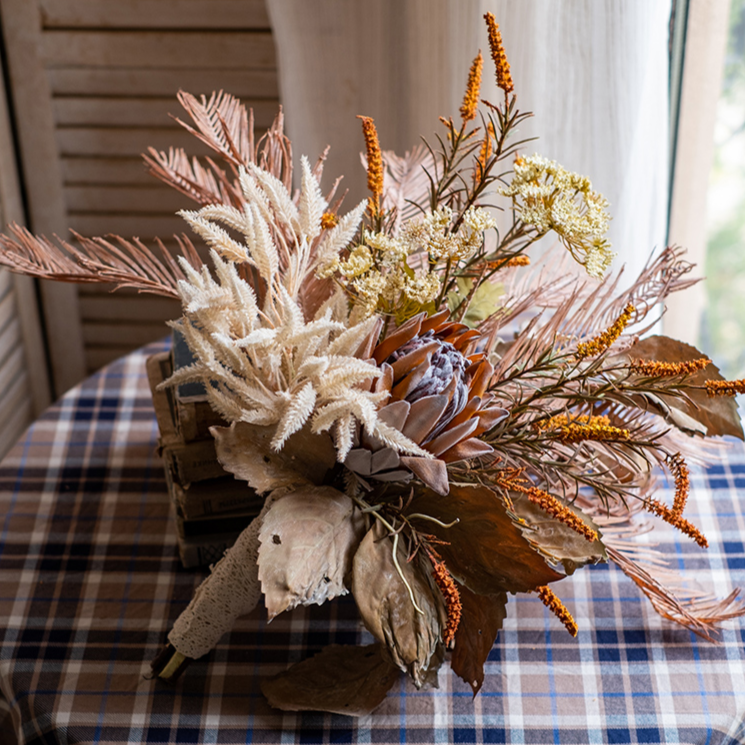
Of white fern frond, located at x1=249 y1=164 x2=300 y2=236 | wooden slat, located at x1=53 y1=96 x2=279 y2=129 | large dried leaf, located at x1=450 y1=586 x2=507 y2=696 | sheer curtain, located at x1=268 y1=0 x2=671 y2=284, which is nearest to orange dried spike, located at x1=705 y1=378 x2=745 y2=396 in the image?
large dried leaf, located at x1=450 y1=586 x2=507 y2=696

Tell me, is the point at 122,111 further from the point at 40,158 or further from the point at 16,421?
the point at 16,421

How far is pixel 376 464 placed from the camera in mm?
556

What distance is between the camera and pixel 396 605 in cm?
54

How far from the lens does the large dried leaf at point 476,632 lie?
0.60 meters

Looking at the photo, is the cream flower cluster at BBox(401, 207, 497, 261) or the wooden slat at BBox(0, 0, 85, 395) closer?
the cream flower cluster at BBox(401, 207, 497, 261)

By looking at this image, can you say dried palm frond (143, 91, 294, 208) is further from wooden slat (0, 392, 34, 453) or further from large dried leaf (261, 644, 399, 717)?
wooden slat (0, 392, 34, 453)

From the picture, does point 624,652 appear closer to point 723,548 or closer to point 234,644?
point 723,548

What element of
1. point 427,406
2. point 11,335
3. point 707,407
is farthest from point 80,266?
point 11,335

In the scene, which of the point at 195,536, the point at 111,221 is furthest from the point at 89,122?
the point at 195,536

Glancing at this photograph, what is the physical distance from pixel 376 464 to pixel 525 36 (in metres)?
0.73

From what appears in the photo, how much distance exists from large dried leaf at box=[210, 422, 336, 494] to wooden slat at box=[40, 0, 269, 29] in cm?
116

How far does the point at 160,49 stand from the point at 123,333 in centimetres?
64

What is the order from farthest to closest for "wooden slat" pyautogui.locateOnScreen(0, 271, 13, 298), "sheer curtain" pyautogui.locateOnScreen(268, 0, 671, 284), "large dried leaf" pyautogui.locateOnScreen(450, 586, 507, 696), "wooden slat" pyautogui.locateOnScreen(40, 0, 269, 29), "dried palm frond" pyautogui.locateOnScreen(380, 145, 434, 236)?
"wooden slat" pyautogui.locateOnScreen(0, 271, 13, 298)
"wooden slat" pyautogui.locateOnScreen(40, 0, 269, 29)
"sheer curtain" pyautogui.locateOnScreen(268, 0, 671, 284)
"dried palm frond" pyautogui.locateOnScreen(380, 145, 434, 236)
"large dried leaf" pyautogui.locateOnScreen(450, 586, 507, 696)

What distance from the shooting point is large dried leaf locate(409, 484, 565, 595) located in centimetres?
55
